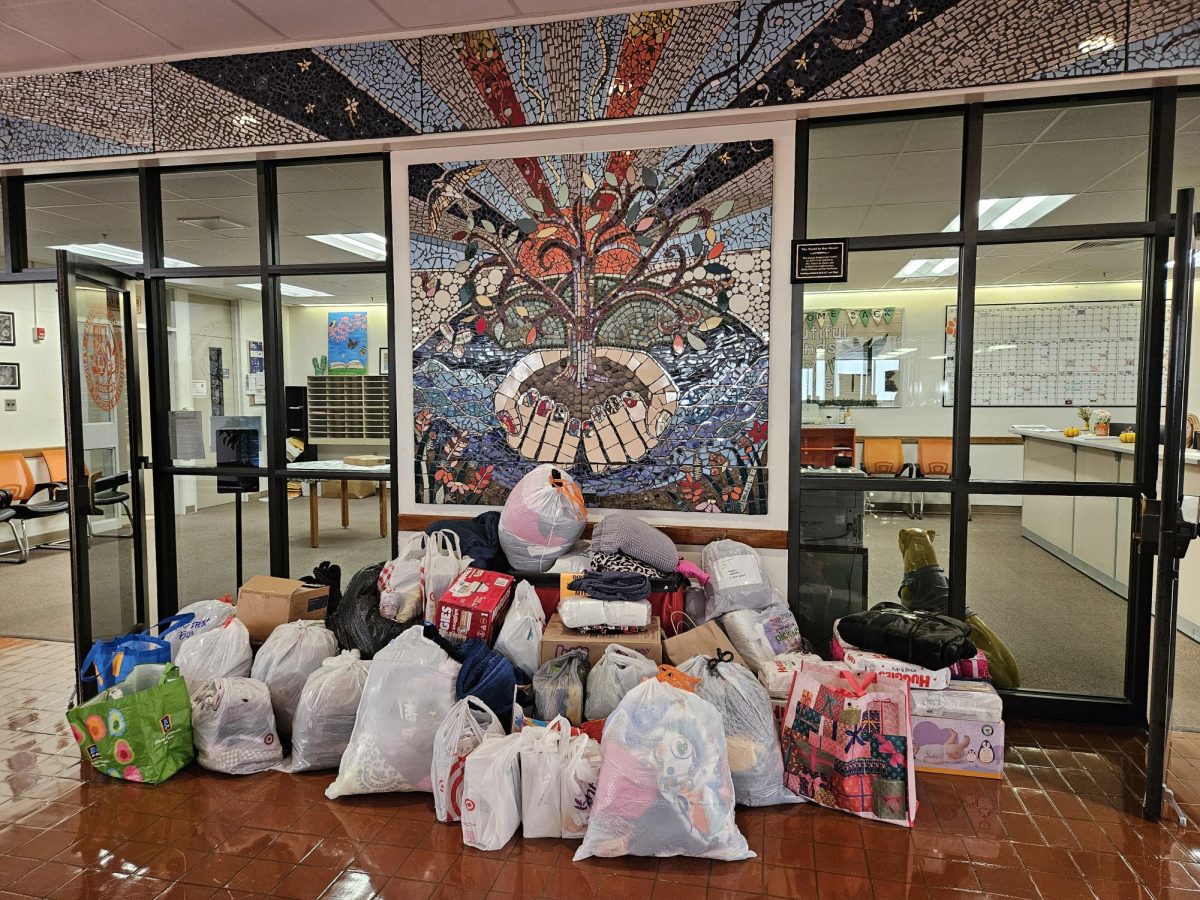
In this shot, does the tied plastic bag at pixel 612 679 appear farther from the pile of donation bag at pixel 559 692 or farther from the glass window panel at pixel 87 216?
the glass window panel at pixel 87 216

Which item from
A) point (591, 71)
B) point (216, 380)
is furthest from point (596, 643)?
point (216, 380)

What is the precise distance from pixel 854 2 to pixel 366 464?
333 cm

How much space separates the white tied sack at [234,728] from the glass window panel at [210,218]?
7.85ft

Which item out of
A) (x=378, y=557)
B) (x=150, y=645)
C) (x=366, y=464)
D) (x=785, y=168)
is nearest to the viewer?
(x=150, y=645)

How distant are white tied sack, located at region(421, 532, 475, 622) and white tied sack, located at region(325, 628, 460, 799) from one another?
47 cm

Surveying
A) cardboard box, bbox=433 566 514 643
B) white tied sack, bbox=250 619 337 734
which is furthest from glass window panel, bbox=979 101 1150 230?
white tied sack, bbox=250 619 337 734

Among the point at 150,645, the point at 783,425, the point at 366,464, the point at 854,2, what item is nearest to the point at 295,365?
the point at 366,464

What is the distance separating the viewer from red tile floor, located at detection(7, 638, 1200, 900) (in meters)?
2.18

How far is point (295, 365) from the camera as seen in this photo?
4.09 meters

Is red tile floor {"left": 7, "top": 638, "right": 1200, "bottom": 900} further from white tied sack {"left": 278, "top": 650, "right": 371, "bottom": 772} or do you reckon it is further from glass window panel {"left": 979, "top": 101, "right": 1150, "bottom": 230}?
glass window panel {"left": 979, "top": 101, "right": 1150, "bottom": 230}

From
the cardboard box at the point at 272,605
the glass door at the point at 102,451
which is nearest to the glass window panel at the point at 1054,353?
the cardboard box at the point at 272,605

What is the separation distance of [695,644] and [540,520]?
0.90 meters

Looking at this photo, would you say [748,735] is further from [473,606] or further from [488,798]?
[473,606]

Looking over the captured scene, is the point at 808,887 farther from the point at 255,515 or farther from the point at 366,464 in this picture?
the point at 255,515
